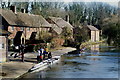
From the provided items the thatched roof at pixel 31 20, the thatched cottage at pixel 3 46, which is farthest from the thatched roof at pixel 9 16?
the thatched cottage at pixel 3 46

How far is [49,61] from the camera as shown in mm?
32250

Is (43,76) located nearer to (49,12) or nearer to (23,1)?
(49,12)

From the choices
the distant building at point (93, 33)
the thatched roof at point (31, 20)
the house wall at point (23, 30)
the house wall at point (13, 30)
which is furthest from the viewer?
the distant building at point (93, 33)

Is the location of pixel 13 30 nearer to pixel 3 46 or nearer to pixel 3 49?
pixel 3 46

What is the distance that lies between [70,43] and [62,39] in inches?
146

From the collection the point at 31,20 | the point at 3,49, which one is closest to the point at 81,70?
the point at 3,49

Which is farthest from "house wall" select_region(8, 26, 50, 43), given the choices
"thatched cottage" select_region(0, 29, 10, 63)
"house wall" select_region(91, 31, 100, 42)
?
"house wall" select_region(91, 31, 100, 42)

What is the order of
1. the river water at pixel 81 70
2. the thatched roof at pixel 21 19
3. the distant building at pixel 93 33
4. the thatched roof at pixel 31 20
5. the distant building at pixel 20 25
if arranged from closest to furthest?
1. the river water at pixel 81 70
2. the distant building at pixel 20 25
3. the thatched roof at pixel 21 19
4. the thatched roof at pixel 31 20
5. the distant building at pixel 93 33

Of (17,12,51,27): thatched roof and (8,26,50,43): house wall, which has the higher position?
(17,12,51,27): thatched roof

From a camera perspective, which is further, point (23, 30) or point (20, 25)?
point (23, 30)

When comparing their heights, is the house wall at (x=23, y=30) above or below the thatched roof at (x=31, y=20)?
below

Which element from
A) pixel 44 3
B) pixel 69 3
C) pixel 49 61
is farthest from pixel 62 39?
pixel 69 3

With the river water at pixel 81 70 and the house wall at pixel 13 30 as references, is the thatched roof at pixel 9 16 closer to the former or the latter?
the house wall at pixel 13 30

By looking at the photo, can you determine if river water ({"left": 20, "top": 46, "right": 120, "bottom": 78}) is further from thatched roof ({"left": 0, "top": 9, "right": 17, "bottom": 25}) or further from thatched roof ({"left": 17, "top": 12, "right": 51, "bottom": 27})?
thatched roof ({"left": 17, "top": 12, "right": 51, "bottom": 27})
